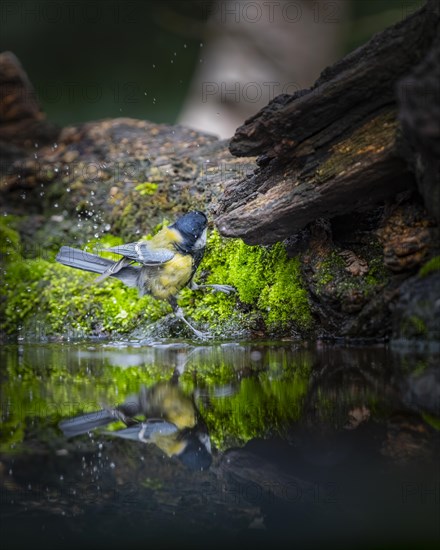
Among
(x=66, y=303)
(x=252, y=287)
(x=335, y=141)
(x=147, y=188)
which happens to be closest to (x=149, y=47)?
(x=147, y=188)

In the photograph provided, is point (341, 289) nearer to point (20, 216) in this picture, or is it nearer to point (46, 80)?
point (20, 216)

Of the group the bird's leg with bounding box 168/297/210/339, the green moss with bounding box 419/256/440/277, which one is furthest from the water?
the bird's leg with bounding box 168/297/210/339

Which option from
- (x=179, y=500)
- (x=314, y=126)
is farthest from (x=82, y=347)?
(x=179, y=500)

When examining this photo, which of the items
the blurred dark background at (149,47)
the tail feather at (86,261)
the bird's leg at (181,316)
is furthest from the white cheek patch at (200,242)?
the blurred dark background at (149,47)

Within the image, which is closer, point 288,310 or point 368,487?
point 368,487

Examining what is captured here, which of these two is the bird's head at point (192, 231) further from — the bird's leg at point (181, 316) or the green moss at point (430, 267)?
the green moss at point (430, 267)

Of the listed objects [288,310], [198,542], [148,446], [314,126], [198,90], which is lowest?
[198,542]

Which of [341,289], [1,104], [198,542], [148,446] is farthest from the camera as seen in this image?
[1,104]

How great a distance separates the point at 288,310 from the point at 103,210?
2379mm

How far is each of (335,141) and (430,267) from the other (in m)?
0.75

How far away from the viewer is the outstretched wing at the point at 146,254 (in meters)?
3.87

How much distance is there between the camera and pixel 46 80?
26.8ft

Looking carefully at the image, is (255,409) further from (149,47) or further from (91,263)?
(149,47)

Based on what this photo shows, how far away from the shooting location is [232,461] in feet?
5.29
